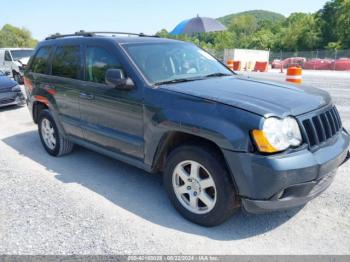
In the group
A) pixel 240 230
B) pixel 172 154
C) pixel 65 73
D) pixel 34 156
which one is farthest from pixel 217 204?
pixel 34 156

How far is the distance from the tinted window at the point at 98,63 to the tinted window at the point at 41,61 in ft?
4.09

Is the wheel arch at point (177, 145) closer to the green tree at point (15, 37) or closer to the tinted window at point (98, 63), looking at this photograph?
the tinted window at point (98, 63)

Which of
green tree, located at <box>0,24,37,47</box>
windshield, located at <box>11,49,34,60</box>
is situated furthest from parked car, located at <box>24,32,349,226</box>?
green tree, located at <box>0,24,37,47</box>

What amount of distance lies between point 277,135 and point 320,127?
58cm

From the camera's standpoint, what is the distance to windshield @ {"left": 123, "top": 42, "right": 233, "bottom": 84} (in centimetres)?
383

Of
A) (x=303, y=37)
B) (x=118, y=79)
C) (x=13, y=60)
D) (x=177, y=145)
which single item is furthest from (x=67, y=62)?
(x=303, y=37)

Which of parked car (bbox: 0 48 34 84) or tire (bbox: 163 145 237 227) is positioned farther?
parked car (bbox: 0 48 34 84)

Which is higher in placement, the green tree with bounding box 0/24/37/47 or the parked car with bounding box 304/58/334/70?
the green tree with bounding box 0/24/37/47

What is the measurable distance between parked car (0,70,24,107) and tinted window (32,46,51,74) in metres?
4.31

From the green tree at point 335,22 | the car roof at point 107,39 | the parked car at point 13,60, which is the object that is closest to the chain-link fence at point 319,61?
the green tree at point 335,22

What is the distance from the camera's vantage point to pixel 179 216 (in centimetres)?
351

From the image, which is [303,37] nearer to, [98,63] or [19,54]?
[19,54]

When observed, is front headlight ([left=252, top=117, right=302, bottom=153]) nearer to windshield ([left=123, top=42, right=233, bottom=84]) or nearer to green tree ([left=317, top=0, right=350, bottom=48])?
windshield ([left=123, top=42, right=233, bottom=84])

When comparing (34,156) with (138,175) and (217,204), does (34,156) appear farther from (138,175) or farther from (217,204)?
(217,204)
